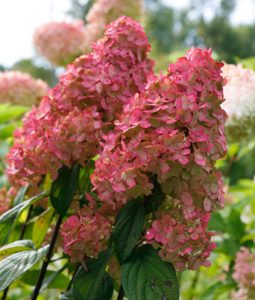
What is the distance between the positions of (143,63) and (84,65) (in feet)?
0.35

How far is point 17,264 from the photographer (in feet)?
3.14

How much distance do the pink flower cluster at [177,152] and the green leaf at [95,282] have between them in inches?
3.9

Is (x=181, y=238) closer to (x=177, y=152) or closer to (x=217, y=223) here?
(x=177, y=152)

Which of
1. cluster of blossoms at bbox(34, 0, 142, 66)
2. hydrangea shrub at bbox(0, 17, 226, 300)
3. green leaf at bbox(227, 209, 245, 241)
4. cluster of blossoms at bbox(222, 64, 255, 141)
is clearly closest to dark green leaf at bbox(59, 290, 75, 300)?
hydrangea shrub at bbox(0, 17, 226, 300)

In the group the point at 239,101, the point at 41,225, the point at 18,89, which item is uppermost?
the point at 18,89

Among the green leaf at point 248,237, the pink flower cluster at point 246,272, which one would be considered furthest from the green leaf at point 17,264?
the green leaf at point 248,237

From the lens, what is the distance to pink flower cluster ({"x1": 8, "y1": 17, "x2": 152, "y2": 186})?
95cm

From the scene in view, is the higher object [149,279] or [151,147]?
[151,147]

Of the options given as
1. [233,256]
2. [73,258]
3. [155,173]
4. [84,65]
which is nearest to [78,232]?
[73,258]

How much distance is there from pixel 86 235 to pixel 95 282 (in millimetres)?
69

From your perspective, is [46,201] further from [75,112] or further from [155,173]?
[155,173]

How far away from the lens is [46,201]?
1171 mm

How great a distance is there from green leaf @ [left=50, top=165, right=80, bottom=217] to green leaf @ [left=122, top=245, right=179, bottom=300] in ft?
0.52

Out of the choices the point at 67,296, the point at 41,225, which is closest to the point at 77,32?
the point at 41,225
